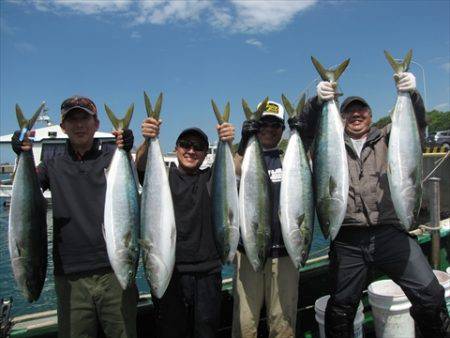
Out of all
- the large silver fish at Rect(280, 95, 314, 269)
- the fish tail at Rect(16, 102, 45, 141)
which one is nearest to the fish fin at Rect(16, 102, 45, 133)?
the fish tail at Rect(16, 102, 45, 141)

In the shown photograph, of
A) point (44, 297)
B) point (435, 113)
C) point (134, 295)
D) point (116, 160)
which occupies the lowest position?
point (44, 297)

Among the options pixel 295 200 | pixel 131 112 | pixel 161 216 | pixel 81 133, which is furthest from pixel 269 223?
pixel 81 133

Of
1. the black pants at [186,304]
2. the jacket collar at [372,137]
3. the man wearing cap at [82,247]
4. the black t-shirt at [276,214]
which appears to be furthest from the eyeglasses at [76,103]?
the jacket collar at [372,137]

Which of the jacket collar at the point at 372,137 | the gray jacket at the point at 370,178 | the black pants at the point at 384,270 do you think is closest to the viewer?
the black pants at the point at 384,270

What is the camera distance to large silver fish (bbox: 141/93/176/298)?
3102mm

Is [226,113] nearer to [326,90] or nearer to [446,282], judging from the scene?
[326,90]

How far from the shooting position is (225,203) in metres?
3.36

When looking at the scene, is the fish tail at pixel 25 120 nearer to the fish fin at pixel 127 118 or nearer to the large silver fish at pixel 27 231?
the large silver fish at pixel 27 231

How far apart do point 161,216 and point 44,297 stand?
8.36 meters

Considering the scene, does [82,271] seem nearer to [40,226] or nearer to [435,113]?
[40,226]

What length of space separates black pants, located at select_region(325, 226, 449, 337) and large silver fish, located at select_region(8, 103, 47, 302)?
2.52 metres

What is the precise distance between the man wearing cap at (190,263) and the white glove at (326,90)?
844mm

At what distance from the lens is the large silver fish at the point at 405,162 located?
323 cm

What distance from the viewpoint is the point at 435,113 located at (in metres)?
78.2
